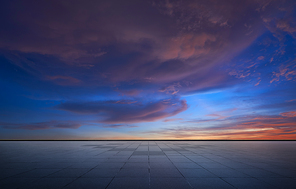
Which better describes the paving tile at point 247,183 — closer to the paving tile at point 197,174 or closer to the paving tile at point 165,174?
the paving tile at point 197,174

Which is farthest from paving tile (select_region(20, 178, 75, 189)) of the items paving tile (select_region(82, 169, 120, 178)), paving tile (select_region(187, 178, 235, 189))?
paving tile (select_region(187, 178, 235, 189))

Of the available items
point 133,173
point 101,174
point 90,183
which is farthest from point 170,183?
point 101,174

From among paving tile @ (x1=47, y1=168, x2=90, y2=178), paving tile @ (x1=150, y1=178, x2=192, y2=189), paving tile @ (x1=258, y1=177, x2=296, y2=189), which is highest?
paving tile @ (x1=47, y1=168, x2=90, y2=178)

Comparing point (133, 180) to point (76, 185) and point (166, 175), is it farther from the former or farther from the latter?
point (76, 185)

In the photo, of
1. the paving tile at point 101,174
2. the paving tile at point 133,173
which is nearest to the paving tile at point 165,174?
the paving tile at point 133,173

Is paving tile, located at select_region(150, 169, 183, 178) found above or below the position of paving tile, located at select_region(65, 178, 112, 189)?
below

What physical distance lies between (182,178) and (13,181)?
7323 mm

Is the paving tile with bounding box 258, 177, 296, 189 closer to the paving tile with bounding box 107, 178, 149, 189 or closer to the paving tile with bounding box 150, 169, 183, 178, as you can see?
the paving tile with bounding box 150, 169, 183, 178

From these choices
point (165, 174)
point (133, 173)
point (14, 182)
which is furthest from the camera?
point (133, 173)

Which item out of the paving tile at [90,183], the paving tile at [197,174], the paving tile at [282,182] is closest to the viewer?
the paving tile at [90,183]

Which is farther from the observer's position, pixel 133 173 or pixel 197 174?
pixel 133 173

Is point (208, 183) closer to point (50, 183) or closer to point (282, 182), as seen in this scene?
point (282, 182)

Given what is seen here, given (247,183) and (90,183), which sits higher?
(90,183)

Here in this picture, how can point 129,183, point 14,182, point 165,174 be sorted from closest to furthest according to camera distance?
point 129,183
point 14,182
point 165,174
